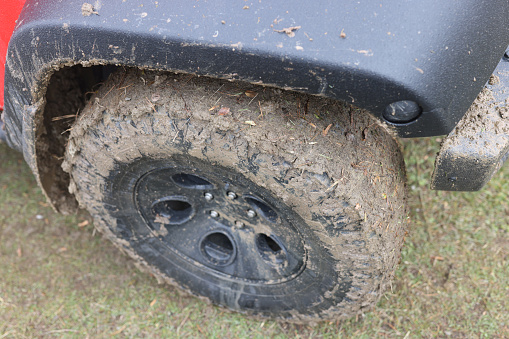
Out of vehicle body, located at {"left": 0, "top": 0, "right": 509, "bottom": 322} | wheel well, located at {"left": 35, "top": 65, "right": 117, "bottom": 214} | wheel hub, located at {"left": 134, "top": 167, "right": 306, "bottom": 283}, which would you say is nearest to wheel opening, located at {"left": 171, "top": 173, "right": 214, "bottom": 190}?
wheel hub, located at {"left": 134, "top": 167, "right": 306, "bottom": 283}

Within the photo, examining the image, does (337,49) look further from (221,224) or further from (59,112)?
(59,112)

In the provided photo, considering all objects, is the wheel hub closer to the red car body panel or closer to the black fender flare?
the black fender flare

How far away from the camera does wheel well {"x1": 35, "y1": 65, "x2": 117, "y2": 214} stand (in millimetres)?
1821

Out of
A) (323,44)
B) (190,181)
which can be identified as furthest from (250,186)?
(323,44)

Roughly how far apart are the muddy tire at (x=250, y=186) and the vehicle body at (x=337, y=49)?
23 cm

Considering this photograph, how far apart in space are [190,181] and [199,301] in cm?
84

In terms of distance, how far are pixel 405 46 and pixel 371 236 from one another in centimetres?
70

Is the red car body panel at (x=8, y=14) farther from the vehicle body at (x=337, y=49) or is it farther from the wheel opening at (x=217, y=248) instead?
the wheel opening at (x=217, y=248)

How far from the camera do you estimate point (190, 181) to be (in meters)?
1.81

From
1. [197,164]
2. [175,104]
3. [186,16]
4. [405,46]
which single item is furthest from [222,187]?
[405,46]

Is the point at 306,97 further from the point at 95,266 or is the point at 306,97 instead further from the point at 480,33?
the point at 95,266

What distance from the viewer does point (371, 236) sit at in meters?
1.50

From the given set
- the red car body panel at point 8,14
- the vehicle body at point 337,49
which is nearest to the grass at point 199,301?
the vehicle body at point 337,49

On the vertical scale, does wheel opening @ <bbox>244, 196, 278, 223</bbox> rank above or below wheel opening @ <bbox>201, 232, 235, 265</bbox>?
above
